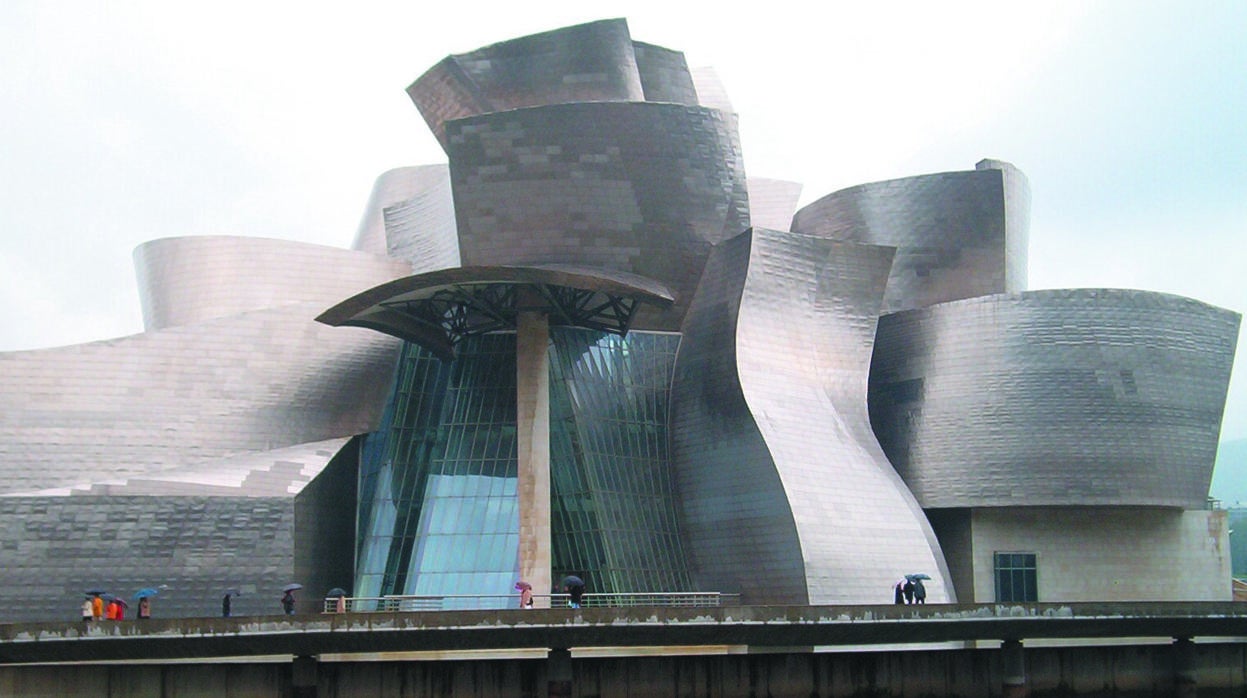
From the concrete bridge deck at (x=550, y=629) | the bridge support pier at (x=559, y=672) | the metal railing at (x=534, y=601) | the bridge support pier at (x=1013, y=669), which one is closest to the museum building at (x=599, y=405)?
the metal railing at (x=534, y=601)

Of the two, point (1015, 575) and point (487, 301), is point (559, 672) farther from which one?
point (1015, 575)

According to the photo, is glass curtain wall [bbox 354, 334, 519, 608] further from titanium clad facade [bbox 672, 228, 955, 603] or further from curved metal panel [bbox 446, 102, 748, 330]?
titanium clad facade [bbox 672, 228, 955, 603]

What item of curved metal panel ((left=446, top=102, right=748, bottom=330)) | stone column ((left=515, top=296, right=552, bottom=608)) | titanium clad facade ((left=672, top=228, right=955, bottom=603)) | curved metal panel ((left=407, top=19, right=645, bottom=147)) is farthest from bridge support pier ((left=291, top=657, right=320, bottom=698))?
curved metal panel ((left=407, top=19, right=645, bottom=147))

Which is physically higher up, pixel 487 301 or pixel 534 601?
pixel 487 301

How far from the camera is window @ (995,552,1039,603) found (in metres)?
38.7

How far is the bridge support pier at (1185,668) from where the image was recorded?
28.8m

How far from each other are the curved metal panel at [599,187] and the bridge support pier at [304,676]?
13.8 m

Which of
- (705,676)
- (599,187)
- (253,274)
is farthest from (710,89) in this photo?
(705,676)

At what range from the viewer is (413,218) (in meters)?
41.4

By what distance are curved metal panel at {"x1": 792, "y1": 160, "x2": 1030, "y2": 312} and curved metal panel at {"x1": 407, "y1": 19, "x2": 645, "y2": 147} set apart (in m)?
10.3

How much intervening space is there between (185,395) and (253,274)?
531cm

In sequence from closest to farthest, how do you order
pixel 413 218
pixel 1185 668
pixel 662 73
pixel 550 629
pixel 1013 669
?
pixel 550 629 → pixel 1013 669 → pixel 1185 668 → pixel 662 73 → pixel 413 218

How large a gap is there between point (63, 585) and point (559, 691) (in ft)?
41.7

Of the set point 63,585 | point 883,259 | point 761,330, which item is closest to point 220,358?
point 63,585
